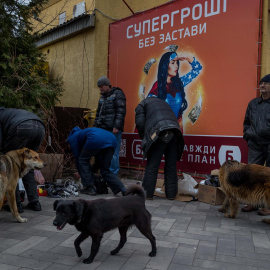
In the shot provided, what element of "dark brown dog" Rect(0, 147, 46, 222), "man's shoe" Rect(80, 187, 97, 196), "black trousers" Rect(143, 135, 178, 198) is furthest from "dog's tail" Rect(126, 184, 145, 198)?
"man's shoe" Rect(80, 187, 97, 196)

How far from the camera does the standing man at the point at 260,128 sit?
4965 mm

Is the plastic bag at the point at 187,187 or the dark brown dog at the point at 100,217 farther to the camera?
the plastic bag at the point at 187,187

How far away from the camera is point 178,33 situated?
728 cm

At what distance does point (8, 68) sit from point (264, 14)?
5273 mm

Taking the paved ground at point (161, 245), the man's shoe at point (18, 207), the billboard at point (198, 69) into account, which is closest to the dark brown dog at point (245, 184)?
the paved ground at point (161, 245)

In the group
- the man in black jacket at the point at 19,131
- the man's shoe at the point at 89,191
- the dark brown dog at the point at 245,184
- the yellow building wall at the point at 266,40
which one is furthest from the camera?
the man's shoe at the point at 89,191

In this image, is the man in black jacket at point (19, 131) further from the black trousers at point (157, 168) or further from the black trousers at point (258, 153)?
the black trousers at point (258, 153)

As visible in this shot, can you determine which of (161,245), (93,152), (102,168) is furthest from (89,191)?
(161,245)

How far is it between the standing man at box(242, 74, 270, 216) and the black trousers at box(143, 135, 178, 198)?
1295 millimetres

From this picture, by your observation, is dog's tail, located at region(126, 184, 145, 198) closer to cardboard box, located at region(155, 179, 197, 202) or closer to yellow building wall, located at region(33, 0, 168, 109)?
cardboard box, located at region(155, 179, 197, 202)

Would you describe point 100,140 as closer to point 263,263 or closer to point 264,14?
point 263,263

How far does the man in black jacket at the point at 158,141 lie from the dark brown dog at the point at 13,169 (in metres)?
2.02

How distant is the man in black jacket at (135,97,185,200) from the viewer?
5.70 metres

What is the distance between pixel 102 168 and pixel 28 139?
1.65 meters
